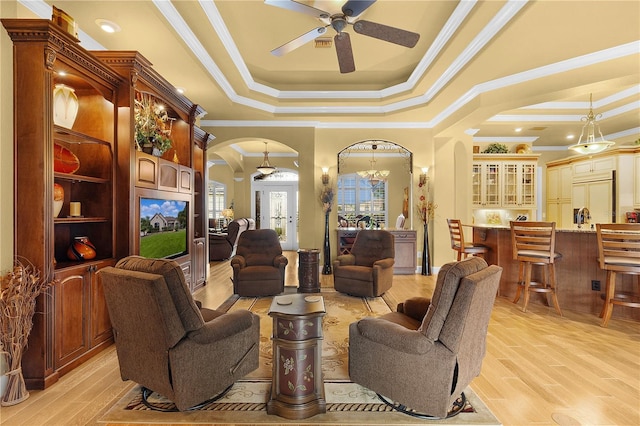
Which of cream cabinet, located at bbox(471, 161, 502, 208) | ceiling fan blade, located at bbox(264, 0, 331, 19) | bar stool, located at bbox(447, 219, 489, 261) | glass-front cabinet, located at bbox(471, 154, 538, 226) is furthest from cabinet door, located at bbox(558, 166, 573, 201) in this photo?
ceiling fan blade, located at bbox(264, 0, 331, 19)

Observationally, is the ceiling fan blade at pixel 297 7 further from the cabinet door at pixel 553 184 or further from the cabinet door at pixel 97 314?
the cabinet door at pixel 553 184

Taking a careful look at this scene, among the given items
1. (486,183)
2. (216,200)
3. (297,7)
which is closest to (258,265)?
(297,7)

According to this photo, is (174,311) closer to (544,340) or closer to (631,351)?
(544,340)

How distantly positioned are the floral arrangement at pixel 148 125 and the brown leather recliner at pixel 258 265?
1922 mm

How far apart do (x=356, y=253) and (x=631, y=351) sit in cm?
317

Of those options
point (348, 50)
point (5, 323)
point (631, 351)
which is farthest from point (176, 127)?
point (631, 351)

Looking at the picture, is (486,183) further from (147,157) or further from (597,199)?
(147,157)

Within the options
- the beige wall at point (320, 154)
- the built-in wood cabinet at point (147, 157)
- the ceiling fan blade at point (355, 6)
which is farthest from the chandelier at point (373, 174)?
the ceiling fan blade at point (355, 6)

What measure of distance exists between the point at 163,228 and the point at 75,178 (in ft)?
4.25

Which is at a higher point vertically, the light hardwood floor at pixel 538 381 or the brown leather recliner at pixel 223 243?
the brown leather recliner at pixel 223 243

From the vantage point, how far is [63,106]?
261 cm

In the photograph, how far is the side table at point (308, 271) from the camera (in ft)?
15.8

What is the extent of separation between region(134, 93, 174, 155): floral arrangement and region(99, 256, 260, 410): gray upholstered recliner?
1.81 m

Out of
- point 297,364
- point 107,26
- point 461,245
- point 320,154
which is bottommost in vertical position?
point 297,364
